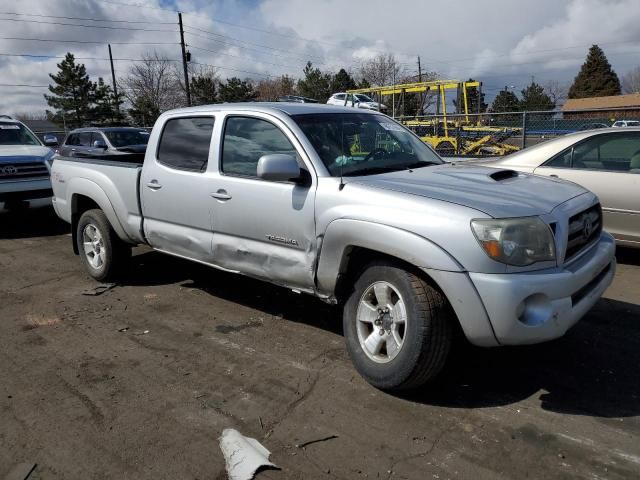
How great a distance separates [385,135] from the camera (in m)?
4.53

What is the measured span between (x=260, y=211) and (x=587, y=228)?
2273mm

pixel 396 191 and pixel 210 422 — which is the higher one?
pixel 396 191

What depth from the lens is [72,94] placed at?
4931 cm

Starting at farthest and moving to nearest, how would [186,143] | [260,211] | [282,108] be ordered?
[186,143], [282,108], [260,211]

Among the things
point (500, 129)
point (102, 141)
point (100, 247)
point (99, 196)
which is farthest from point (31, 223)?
point (500, 129)

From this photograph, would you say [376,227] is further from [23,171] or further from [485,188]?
[23,171]

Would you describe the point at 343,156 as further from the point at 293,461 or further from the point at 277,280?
the point at 293,461

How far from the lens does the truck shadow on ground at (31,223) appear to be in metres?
9.09

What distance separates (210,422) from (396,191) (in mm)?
1780

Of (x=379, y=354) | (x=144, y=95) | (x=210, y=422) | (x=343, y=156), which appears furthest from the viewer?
(x=144, y=95)

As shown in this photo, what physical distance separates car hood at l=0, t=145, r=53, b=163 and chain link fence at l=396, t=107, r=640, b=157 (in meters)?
8.82

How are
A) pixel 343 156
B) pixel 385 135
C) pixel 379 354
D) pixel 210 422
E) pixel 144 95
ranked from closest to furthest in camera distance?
1. pixel 210 422
2. pixel 379 354
3. pixel 343 156
4. pixel 385 135
5. pixel 144 95

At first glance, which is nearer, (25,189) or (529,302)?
(529,302)

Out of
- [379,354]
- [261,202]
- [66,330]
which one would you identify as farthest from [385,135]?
[66,330]
